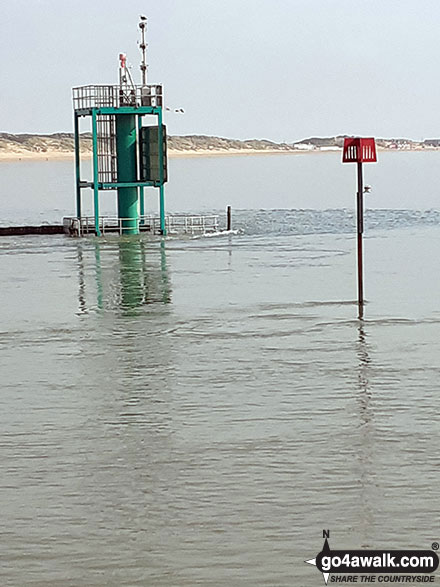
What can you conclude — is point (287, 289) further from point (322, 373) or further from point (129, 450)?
point (129, 450)

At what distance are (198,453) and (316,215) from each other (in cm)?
6887

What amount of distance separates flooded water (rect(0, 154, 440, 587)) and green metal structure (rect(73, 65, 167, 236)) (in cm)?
1836

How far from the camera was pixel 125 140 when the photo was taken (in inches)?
2210

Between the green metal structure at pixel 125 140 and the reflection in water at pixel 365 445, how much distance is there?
104 ft

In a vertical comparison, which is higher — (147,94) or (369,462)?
(147,94)

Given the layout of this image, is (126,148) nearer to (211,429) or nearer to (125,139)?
(125,139)

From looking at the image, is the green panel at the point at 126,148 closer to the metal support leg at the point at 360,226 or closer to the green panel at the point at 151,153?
the green panel at the point at 151,153

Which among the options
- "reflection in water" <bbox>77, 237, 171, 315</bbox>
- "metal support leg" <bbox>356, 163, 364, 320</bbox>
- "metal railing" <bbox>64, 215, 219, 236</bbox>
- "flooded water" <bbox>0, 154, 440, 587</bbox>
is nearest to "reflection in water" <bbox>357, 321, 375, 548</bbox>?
"flooded water" <bbox>0, 154, 440, 587</bbox>

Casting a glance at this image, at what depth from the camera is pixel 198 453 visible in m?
17.1

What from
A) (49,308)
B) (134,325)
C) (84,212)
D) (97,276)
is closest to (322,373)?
(134,325)

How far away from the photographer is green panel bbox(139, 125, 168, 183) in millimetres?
55812

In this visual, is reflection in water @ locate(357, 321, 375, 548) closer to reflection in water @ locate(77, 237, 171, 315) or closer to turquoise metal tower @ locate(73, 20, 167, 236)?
reflection in water @ locate(77, 237, 171, 315)

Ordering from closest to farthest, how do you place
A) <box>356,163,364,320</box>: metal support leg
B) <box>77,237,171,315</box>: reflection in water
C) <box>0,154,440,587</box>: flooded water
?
Result: <box>0,154,440,587</box>: flooded water → <box>356,163,364,320</box>: metal support leg → <box>77,237,171,315</box>: reflection in water

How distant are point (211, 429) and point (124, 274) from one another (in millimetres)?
23500
